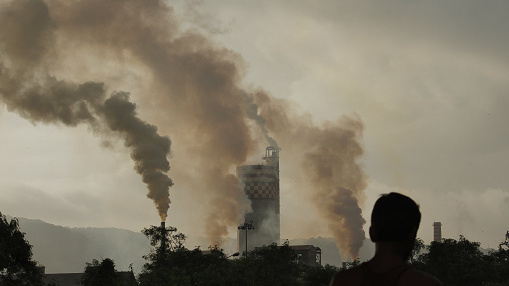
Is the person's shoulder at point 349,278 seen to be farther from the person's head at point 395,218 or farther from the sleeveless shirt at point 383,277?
the person's head at point 395,218

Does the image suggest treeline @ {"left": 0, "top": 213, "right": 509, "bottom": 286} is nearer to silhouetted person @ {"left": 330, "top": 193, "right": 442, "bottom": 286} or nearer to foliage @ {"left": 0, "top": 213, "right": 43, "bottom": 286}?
foliage @ {"left": 0, "top": 213, "right": 43, "bottom": 286}

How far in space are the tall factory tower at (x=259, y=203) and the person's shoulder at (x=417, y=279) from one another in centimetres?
15522

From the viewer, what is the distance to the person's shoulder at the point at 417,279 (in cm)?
477

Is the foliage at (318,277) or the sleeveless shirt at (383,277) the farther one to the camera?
the foliage at (318,277)

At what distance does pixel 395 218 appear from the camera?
5.12m

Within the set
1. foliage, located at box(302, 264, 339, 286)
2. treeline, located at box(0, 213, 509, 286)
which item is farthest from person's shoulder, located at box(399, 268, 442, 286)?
foliage, located at box(302, 264, 339, 286)

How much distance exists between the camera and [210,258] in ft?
287

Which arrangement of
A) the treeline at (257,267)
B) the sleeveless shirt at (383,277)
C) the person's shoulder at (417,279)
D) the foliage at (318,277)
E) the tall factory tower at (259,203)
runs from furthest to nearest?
1. the tall factory tower at (259,203)
2. the foliage at (318,277)
3. the treeline at (257,267)
4. the sleeveless shirt at (383,277)
5. the person's shoulder at (417,279)

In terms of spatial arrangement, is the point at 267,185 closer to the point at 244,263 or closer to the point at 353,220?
the point at 353,220

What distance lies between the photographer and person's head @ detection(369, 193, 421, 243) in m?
5.12

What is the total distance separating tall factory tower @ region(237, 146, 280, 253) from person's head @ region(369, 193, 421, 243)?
155 metres

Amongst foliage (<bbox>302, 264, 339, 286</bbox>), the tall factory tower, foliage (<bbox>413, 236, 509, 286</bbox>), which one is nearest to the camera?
foliage (<bbox>413, 236, 509, 286</bbox>)

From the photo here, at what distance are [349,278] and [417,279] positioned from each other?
0.51 m

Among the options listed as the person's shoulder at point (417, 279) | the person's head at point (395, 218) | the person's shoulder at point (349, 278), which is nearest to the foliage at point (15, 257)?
the person's shoulder at point (349, 278)
